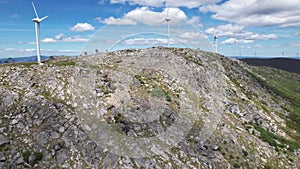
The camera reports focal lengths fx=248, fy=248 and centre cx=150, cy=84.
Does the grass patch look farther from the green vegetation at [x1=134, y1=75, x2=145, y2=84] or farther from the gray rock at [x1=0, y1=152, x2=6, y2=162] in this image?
the gray rock at [x1=0, y1=152, x2=6, y2=162]

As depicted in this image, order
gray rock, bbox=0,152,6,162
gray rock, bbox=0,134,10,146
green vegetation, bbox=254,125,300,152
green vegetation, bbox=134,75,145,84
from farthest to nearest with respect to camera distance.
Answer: green vegetation, bbox=134,75,145,84 < green vegetation, bbox=254,125,300,152 < gray rock, bbox=0,134,10,146 < gray rock, bbox=0,152,6,162

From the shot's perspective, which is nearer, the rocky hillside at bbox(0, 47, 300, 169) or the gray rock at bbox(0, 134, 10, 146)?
the gray rock at bbox(0, 134, 10, 146)

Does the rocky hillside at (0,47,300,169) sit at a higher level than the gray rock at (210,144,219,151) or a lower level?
higher

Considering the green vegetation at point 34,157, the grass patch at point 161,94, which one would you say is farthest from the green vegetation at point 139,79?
the green vegetation at point 34,157

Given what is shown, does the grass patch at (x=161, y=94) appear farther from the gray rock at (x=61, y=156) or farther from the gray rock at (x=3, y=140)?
the gray rock at (x=3, y=140)

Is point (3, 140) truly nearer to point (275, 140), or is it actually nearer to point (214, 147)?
point (214, 147)

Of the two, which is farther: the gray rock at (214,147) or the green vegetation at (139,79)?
the green vegetation at (139,79)

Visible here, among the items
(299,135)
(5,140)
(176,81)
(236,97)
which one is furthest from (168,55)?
(5,140)

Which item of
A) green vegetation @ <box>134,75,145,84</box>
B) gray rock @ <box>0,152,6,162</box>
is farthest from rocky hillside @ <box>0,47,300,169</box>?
green vegetation @ <box>134,75,145,84</box>

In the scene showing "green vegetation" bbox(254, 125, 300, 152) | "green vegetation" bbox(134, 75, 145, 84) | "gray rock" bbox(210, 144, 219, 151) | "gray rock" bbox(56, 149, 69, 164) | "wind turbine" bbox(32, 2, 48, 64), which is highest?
"wind turbine" bbox(32, 2, 48, 64)

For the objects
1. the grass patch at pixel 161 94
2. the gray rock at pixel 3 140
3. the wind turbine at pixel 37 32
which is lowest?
the gray rock at pixel 3 140
